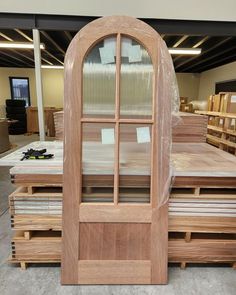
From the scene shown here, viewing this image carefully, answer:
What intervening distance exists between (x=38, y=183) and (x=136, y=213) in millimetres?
751

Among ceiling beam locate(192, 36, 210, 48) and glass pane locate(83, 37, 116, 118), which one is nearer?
glass pane locate(83, 37, 116, 118)

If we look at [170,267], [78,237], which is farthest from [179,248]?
[78,237]

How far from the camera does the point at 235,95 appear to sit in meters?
4.32

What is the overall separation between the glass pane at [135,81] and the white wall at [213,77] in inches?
266

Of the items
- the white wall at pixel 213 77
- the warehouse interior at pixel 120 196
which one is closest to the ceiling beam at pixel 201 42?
the white wall at pixel 213 77

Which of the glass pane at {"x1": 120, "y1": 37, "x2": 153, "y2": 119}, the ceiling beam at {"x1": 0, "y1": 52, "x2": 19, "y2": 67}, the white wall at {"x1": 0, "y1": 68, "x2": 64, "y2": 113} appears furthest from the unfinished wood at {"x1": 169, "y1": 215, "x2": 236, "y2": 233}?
the white wall at {"x1": 0, "y1": 68, "x2": 64, "y2": 113}

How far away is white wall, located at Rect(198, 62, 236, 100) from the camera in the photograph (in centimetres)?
745

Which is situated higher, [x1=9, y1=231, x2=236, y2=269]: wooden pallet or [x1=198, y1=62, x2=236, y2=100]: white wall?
[x1=198, y1=62, x2=236, y2=100]: white wall

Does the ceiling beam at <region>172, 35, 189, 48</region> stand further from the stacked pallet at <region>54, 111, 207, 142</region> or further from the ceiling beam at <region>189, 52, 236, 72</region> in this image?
the stacked pallet at <region>54, 111, 207, 142</region>

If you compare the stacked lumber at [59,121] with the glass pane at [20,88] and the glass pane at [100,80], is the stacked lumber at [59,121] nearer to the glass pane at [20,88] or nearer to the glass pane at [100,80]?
the glass pane at [100,80]

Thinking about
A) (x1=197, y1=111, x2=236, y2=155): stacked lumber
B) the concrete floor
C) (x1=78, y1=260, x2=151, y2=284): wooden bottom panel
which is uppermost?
(x1=197, y1=111, x2=236, y2=155): stacked lumber

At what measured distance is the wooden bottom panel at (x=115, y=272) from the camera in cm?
170

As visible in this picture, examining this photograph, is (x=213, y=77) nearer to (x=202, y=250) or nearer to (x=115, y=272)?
(x=202, y=250)

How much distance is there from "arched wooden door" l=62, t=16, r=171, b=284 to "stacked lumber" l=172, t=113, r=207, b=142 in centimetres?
97
